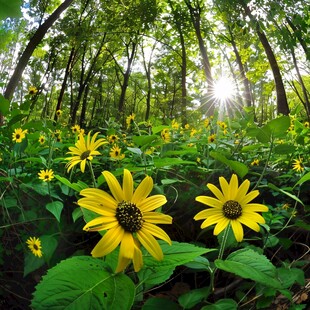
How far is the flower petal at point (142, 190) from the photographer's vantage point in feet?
2.66

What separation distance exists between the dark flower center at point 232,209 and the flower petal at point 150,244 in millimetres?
312

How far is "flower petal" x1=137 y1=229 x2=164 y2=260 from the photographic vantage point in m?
0.73

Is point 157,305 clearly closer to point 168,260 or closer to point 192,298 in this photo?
point 192,298

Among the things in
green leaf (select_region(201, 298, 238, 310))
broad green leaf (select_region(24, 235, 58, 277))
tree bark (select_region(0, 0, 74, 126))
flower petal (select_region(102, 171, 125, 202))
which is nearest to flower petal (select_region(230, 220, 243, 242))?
green leaf (select_region(201, 298, 238, 310))

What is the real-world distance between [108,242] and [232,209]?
16.8 inches

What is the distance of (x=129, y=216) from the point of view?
0.76m

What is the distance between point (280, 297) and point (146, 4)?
13.3 m

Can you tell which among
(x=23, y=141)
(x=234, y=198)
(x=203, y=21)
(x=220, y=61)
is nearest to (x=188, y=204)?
(x=234, y=198)

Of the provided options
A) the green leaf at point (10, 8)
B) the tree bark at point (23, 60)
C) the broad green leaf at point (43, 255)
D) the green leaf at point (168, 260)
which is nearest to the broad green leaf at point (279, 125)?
the green leaf at point (168, 260)

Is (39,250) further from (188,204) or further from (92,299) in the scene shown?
(188,204)

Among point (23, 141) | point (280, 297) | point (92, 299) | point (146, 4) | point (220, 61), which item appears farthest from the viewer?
point (220, 61)

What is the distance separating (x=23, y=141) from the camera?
64.8 inches

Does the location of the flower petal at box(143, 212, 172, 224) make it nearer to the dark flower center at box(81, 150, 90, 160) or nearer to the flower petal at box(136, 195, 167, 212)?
the flower petal at box(136, 195, 167, 212)

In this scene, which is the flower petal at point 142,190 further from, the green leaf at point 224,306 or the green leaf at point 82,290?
the green leaf at point 224,306
